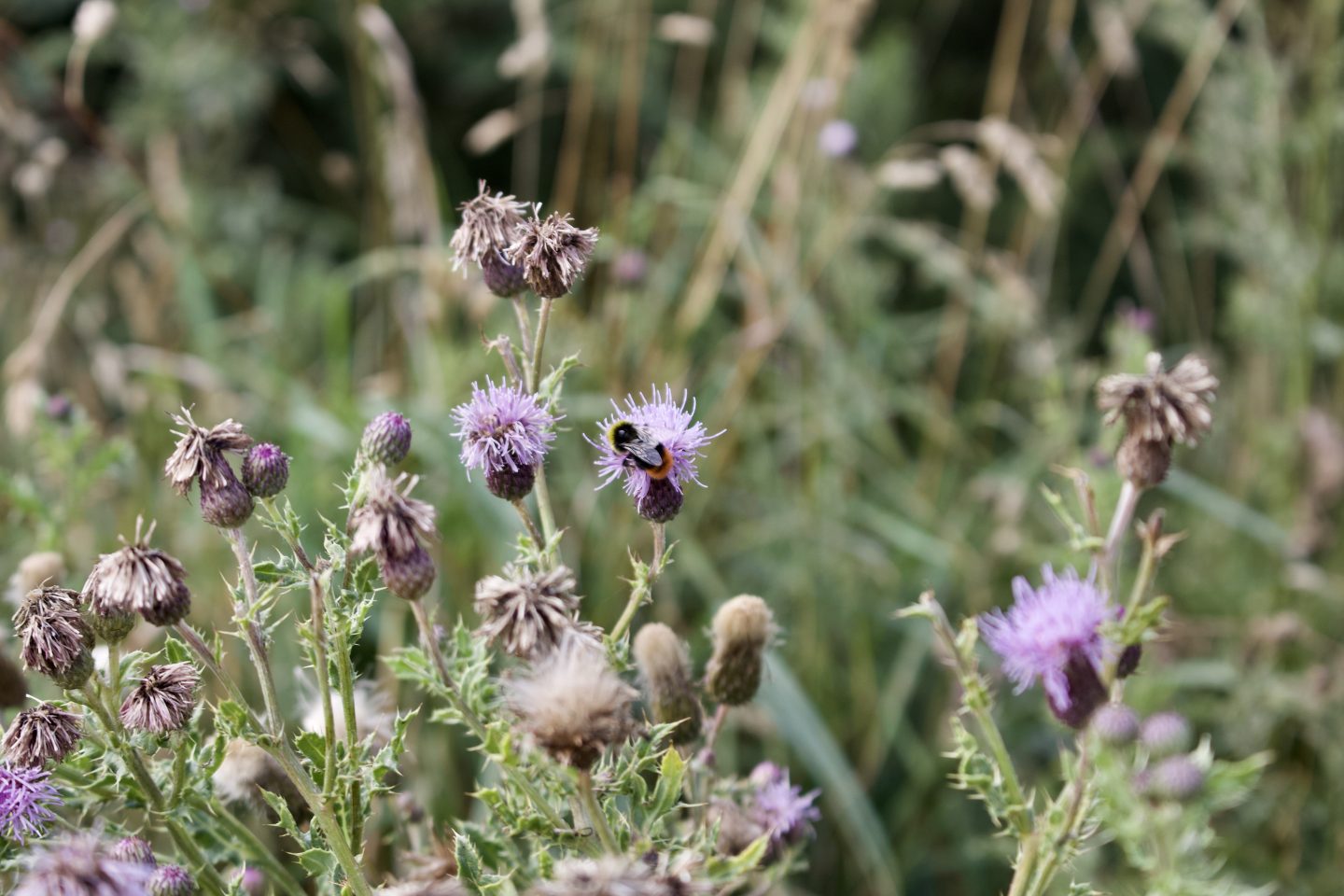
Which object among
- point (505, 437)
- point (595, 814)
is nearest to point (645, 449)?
point (505, 437)

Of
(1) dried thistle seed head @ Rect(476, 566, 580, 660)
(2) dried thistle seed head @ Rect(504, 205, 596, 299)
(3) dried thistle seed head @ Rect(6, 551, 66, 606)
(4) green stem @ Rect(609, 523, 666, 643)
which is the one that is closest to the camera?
(1) dried thistle seed head @ Rect(476, 566, 580, 660)

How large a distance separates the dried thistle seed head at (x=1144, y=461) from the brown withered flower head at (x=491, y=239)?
585 mm

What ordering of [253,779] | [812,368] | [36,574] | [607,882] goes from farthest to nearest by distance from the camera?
[812,368]
[36,574]
[253,779]
[607,882]

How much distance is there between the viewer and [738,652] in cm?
129

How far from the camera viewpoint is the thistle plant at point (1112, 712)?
839 mm

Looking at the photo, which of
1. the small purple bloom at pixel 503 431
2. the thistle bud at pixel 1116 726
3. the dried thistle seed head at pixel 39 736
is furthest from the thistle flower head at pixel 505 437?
the thistle bud at pixel 1116 726

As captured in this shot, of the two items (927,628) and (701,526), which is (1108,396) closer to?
(927,628)

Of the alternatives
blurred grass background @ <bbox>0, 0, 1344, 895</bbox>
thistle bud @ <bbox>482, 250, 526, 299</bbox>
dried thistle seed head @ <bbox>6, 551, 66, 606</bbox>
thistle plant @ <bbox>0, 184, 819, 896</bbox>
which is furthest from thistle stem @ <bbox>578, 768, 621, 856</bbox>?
blurred grass background @ <bbox>0, 0, 1344, 895</bbox>

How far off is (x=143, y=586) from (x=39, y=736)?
0.43 feet

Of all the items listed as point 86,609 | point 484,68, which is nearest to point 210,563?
Answer: point 86,609

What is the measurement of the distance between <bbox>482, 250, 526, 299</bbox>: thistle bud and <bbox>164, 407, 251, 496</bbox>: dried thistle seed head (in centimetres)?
29

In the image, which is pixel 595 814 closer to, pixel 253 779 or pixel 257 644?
pixel 257 644

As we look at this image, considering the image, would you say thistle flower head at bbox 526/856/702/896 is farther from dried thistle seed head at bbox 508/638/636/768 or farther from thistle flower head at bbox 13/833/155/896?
thistle flower head at bbox 13/833/155/896

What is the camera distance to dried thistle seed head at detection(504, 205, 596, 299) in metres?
1.15
